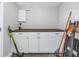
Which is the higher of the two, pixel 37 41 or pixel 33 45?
pixel 37 41

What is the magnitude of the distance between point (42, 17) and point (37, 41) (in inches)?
56.2

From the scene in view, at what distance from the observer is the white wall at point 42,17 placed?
18.7ft

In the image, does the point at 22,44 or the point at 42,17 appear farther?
the point at 42,17

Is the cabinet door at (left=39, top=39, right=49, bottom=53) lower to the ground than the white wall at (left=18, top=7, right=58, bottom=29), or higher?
lower

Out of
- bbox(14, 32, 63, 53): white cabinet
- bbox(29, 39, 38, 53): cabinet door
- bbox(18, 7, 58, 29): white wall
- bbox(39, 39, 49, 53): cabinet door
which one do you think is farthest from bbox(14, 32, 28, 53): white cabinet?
bbox(18, 7, 58, 29): white wall

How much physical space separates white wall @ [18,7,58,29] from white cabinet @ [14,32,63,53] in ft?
3.83

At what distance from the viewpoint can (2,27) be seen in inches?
144

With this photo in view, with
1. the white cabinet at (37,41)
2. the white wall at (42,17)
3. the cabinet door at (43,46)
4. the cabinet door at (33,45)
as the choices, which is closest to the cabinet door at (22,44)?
the white cabinet at (37,41)

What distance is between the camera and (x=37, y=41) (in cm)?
465

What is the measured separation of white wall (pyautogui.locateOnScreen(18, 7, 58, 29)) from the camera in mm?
5711

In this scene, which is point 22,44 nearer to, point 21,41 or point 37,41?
point 21,41

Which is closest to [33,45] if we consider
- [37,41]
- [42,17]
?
[37,41]

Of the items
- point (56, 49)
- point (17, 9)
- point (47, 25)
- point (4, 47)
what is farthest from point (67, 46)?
point (17, 9)

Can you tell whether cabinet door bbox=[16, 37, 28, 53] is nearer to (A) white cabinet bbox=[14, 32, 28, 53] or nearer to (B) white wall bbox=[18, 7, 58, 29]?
(A) white cabinet bbox=[14, 32, 28, 53]
